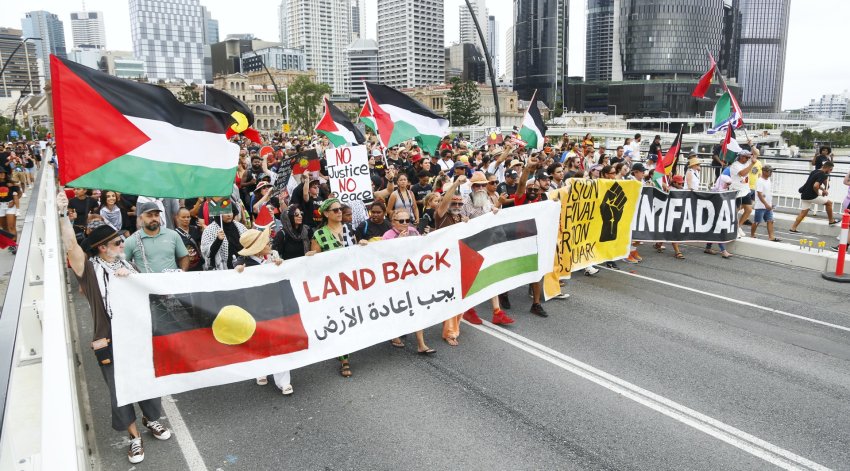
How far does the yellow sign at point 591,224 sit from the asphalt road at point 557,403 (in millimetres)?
915

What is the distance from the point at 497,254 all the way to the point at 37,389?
15.9 ft

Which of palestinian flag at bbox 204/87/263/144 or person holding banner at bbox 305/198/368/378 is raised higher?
palestinian flag at bbox 204/87/263/144

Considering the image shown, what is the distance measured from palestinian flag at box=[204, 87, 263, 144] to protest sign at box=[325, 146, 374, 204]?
1.23 m

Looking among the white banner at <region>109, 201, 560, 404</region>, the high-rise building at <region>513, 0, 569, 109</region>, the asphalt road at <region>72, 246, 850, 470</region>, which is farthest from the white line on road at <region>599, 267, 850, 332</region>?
the high-rise building at <region>513, 0, 569, 109</region>

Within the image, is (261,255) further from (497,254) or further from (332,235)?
(497,254)

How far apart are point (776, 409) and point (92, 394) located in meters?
6.28

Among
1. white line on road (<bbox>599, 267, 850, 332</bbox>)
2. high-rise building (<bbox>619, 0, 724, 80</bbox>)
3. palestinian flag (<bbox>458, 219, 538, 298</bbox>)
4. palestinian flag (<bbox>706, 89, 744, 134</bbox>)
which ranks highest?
high-rise building (<bbox>619, 0, 724, 80</bbox>)

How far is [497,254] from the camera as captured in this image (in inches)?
293

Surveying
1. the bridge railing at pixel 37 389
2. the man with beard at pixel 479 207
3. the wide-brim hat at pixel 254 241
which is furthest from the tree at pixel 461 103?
the bridge railing at pixel 37 389

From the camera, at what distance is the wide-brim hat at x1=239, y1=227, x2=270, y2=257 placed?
5.90m

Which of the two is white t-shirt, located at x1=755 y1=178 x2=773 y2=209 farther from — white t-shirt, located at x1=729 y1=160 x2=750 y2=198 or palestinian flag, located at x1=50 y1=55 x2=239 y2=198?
palestinian flag, located at x1=50 y1=55 x2=239 y2=198

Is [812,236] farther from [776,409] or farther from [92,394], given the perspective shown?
[92,394]

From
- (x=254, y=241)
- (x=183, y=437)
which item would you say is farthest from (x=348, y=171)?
(x=183, y=437)

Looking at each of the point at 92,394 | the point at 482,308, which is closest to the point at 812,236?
the point at 482,308
